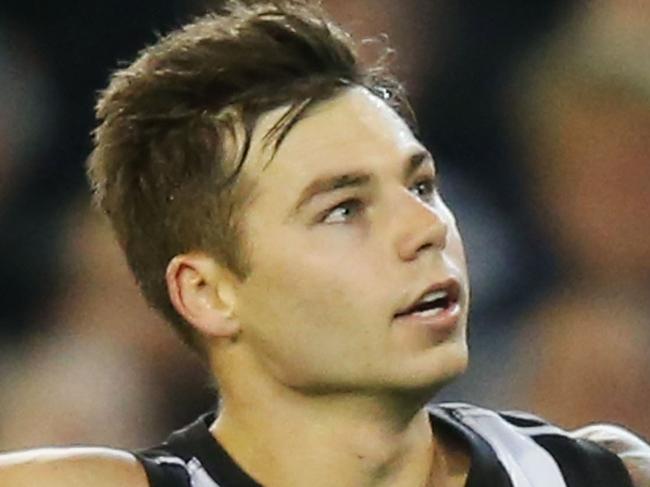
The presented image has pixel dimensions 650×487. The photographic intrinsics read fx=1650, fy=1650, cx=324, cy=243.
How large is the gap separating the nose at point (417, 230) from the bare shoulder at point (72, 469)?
340 millimetres

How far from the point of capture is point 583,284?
104 inches

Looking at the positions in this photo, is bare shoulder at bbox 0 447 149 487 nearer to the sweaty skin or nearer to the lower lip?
the sweaty skin

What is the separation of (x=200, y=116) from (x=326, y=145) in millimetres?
132

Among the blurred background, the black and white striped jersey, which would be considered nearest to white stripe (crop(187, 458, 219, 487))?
the black and white striped jersey

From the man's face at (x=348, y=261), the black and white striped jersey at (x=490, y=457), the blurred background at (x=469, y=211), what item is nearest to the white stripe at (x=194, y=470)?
the black and white striped jersey at (x=490, y=457)

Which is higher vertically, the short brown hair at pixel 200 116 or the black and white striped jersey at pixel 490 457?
the short brown hair at pixel 200 116

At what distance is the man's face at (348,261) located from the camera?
5.00 ft

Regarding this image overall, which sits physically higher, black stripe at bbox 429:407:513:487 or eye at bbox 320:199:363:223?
eye at bbox 320:199:363:223

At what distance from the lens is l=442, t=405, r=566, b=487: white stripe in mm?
1683

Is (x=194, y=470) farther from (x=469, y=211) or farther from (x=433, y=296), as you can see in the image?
(x=469, y=211)

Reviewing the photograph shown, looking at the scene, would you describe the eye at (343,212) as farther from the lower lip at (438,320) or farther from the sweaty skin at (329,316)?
the lower lip at (438,320)

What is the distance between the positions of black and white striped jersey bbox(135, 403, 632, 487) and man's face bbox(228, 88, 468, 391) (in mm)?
119

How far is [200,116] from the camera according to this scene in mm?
1610

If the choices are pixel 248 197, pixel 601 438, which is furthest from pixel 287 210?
pixel 601 438
